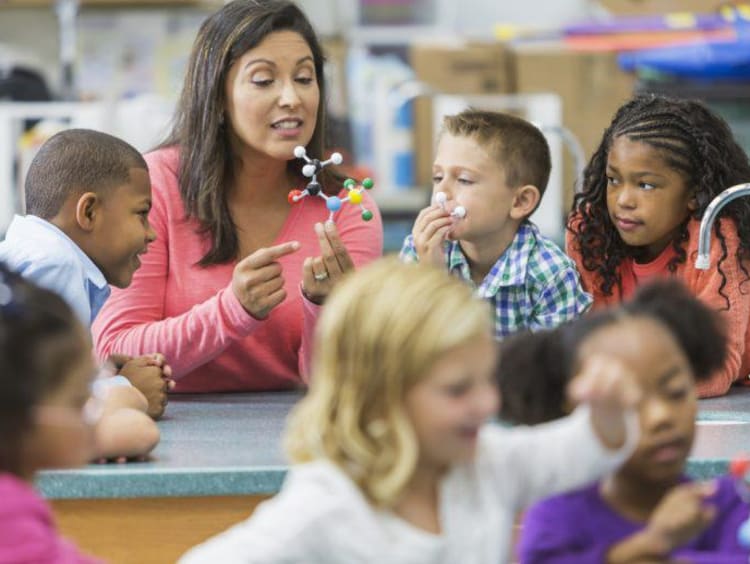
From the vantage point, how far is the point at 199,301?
247 centimetres

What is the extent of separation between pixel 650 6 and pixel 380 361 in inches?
248

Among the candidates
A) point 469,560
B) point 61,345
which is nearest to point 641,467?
point 469,560

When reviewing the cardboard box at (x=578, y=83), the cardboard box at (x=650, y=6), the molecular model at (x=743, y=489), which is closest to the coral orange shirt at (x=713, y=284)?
the molecular model at (x=743, y=489)

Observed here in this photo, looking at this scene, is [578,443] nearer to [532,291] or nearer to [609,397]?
[609,397]

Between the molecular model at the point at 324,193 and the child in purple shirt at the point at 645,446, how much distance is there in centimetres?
87

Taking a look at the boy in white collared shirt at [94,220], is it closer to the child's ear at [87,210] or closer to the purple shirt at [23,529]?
the child's ear at [87,210]

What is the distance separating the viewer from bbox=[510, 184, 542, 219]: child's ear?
2471 mm

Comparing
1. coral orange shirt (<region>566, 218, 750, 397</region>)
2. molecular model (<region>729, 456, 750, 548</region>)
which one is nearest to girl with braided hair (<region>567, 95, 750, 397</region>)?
coral orange shirt (<region>566, 218, 750, 397</region>)

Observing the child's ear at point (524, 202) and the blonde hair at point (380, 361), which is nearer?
the blonde hair at point (380, 361)

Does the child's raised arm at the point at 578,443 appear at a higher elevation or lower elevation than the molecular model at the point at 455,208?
lower

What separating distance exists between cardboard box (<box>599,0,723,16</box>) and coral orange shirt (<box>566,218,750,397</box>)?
5006 millimetres

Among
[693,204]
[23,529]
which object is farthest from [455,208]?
[23,529]

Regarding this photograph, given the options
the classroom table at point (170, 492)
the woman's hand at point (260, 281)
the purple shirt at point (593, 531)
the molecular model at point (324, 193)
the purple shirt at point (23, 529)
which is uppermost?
the molecular model at point (324, 193)

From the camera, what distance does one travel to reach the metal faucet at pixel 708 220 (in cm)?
221
